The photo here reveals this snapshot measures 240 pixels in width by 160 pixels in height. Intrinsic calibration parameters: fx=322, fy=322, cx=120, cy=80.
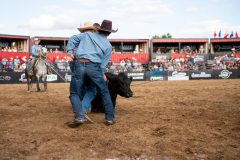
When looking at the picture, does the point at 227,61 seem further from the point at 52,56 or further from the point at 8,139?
the point at 8,139

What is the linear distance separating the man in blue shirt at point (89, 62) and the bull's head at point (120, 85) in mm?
977

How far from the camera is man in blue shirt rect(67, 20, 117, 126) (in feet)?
18.8

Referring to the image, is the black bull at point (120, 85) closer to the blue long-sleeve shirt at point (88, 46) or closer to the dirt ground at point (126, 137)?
the dirt ground at point (126, 137)

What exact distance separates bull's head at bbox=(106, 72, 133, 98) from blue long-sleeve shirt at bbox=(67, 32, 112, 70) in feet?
3.57

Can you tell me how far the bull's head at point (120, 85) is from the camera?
6.89m

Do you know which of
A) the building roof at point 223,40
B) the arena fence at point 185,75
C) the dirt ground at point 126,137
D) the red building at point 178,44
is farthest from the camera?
the building roof at point 223,40

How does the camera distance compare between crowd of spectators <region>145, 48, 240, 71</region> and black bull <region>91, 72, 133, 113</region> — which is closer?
black bull <region>91, 72, 133, 113</region>

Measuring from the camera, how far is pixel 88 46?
5.81 m

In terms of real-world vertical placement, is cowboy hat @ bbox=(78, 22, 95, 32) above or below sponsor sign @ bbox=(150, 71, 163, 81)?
above

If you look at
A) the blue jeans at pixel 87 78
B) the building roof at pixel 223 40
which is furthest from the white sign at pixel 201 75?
the blue jeans at pixel 87 78

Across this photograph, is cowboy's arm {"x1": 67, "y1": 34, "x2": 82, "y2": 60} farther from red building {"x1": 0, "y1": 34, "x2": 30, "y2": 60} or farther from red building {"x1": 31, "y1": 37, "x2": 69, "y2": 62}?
red building {"x1": 31, "y1": 37, "x2": 69, "y2": 62}

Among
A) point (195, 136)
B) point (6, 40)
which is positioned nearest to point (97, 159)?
point (195, 136)

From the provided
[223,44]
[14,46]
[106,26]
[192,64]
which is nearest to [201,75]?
[192,64]

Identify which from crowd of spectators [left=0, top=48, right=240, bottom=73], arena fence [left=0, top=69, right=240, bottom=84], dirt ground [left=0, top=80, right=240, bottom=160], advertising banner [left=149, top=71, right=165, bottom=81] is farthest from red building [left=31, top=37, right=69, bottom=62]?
dirt ground [left=0, top=80, right=240, bottom=160]
